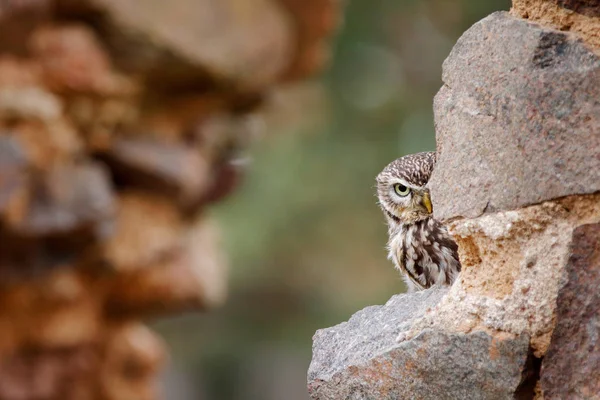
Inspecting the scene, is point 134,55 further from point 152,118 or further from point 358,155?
point 358,155

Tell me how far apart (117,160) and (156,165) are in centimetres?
28

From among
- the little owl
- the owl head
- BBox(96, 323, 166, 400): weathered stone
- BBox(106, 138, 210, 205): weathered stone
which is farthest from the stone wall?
BBox(96, 323, 166, 400): weathered stone

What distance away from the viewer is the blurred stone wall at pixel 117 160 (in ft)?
19.6

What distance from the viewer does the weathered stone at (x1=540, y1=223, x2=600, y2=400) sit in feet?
5.01

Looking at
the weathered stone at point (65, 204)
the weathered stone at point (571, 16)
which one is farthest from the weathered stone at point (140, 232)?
the weathered stone at point (571, 16)

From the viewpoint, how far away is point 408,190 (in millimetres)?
2959

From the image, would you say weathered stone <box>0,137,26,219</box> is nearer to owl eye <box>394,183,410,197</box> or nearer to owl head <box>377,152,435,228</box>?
owl head <box>377,152,435,228</box>

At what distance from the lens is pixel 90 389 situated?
24.8 feet

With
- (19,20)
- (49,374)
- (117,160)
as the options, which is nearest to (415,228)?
(19,20)

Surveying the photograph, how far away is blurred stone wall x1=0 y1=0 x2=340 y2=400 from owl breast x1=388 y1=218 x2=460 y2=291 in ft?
11.0

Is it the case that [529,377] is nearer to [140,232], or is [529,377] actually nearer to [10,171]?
[10,171]

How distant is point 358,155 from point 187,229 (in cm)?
933

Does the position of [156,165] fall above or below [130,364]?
above

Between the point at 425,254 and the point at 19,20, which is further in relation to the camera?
the point at 19,20
